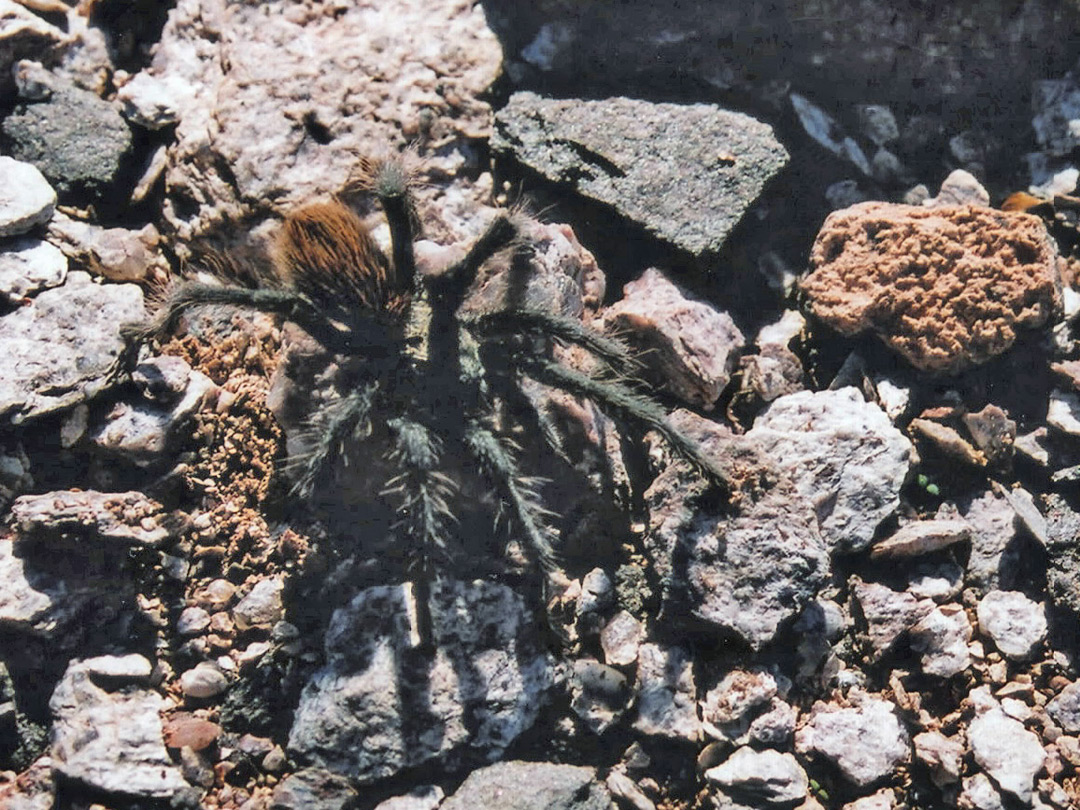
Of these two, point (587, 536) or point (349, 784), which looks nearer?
point (349, 784)

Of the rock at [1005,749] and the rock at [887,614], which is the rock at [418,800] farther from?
the rock at [1005,749]

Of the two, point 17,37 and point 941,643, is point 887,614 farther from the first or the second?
point 17,37

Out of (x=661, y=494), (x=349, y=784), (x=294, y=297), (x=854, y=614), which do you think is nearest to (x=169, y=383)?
(x=294, y=297)

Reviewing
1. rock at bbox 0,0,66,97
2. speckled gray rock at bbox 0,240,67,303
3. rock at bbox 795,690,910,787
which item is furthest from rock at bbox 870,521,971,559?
rock at bbox 0,0,66,97

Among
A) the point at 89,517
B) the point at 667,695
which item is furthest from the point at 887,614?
the point at 89,517

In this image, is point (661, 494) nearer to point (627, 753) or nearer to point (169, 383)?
point (627, 753)

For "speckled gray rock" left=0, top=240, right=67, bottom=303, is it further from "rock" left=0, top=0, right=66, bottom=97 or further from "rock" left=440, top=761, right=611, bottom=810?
"rock" left=440, top=761, right=611, bottom=810

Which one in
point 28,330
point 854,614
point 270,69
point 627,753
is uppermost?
point 270,69
